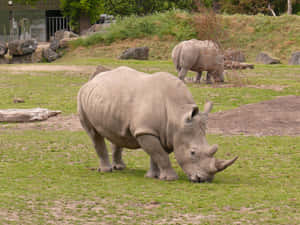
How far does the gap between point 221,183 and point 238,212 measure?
1.43 meters

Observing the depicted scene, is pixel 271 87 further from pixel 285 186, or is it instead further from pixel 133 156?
pixel 285 186

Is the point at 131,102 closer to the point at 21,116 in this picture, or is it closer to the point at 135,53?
the point at 21,116

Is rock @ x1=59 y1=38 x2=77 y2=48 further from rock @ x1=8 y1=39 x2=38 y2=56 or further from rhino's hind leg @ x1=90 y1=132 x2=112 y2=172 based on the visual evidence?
rhino's hind leg @ x1=90 y1=132 x2=112 y2=172

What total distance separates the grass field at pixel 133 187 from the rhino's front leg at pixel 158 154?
18 centimetres

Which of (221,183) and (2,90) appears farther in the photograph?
(2,90)

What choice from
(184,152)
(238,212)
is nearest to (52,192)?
(184,152)

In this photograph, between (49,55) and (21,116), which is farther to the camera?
(49,55)

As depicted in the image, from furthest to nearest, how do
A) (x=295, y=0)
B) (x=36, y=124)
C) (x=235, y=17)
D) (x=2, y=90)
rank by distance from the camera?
(x=295, y=0), (x=235, y=17), (x=2, y=90), (x=36, y=124)

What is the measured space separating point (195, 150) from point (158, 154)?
1.71 ft

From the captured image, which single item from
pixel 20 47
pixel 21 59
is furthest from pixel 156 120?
pixel 21 59

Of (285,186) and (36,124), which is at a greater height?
(285,186)

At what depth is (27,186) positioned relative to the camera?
7.64 metres

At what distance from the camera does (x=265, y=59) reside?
103ft

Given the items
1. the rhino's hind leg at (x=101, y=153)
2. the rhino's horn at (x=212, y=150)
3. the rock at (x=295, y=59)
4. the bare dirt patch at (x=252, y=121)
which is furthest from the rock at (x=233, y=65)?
the rhino's horn at (x=212, y=150)
